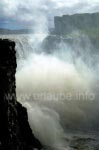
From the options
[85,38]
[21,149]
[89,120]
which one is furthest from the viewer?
[85,38]

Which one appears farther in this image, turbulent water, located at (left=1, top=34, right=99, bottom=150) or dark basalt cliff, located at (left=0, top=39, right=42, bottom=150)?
turbulent water, located at (left=1, top=34, right=99, bottom=150)

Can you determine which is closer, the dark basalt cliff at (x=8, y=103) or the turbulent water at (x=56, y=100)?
the dark basalt cliff at (x=8, y=103)

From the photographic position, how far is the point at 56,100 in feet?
264

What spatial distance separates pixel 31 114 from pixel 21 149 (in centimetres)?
1461

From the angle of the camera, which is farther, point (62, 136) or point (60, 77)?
point (60, 77)

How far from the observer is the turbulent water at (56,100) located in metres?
60.5

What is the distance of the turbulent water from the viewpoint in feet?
199

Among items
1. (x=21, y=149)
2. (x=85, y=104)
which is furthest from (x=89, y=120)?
(x=21, y=149)

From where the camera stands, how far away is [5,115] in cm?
4531

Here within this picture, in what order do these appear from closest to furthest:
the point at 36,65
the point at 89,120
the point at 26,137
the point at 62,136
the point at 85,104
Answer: the point at 26,137
the point at 62,136
the point at 89,120
the point at 85,104
the point at 36,65

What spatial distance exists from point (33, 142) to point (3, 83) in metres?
11.4

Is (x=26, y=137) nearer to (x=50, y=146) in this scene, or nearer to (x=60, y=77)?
(x=50, y=146)

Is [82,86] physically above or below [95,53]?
below

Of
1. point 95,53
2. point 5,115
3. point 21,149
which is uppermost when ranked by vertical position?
point 95,53
